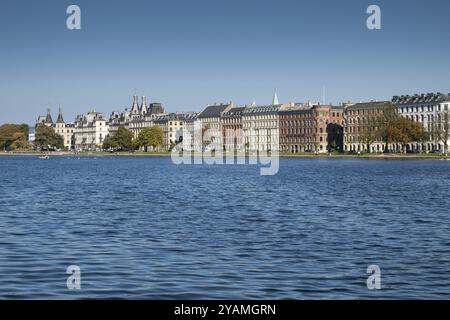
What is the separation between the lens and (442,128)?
15350 centimetres

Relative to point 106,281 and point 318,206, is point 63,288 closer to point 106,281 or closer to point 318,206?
point 106,281

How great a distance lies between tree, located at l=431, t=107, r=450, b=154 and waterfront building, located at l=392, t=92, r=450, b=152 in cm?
51

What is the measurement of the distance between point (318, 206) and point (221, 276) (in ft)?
67.1

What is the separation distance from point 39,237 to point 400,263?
37.7 feet

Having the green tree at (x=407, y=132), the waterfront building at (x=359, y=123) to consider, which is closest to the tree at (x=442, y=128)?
the green tree at (x=407, y=132)

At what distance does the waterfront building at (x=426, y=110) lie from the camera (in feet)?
544

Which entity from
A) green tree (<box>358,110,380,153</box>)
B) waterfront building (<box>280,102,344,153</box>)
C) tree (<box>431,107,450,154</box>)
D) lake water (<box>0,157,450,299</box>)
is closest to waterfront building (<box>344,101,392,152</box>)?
waterfront building (<box>280,102,344,153</box>)

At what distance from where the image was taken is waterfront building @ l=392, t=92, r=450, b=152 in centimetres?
16568

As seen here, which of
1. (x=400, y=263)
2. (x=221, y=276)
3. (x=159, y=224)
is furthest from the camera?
(x=159, y=224)

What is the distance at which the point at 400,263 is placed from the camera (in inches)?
773

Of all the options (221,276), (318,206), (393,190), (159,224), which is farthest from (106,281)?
(393,190)

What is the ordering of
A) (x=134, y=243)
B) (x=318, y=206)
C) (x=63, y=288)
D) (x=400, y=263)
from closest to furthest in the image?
(x=63, y=288)
(x=400, y=263)
(x=134, y=243)
(x=318, y=206)

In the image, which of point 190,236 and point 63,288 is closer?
point 63,288

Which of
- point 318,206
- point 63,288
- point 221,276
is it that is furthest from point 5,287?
point 318,206
